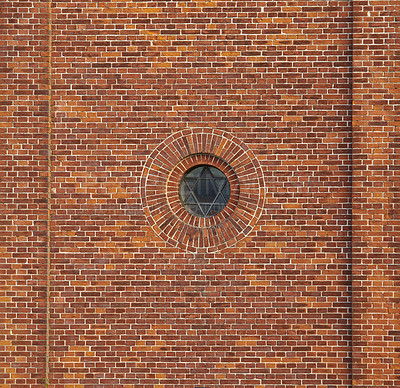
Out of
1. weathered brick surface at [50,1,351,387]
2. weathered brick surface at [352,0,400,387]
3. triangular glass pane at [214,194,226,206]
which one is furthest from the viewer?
triangular glass pane at [214,194,226,206]

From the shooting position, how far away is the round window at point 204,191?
646 centimetres

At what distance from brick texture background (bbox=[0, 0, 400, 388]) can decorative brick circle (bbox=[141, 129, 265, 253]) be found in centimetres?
10

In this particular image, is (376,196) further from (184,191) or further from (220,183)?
(184,191)

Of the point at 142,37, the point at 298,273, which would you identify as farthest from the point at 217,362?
the point at 142,37

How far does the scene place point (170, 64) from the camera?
21.0 feet

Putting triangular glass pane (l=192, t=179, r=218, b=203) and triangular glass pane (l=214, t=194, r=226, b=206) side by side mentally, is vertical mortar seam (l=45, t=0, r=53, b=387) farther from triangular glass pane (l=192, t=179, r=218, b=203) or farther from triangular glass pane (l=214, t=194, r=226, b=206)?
triangular glass pane (l=214, t=194, r=226, b=206)

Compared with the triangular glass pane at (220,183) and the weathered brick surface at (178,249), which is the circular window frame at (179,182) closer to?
the triangular glass pane at (220,183)

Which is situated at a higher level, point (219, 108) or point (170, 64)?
point (170, 64)

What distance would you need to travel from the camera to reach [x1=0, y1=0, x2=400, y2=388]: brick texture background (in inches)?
243

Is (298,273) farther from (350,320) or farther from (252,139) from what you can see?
(252,139)

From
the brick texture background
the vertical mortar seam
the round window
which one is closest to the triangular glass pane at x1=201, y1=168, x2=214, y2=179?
the round window

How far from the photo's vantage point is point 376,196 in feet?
20.1

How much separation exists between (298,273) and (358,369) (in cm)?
130

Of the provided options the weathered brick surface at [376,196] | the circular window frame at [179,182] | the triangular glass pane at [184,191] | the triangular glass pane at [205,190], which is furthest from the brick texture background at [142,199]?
the triangular glass pane at [205,190]
